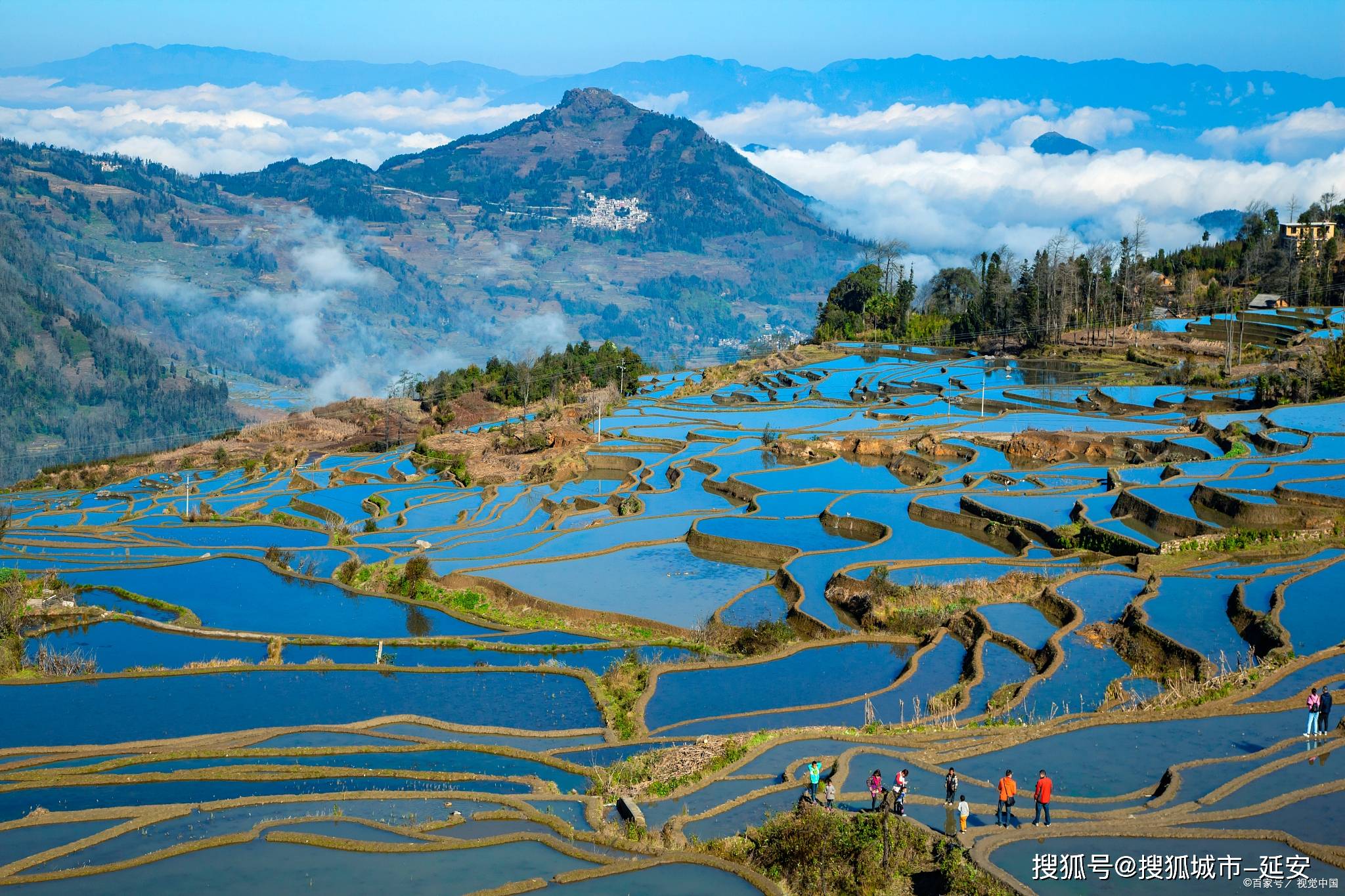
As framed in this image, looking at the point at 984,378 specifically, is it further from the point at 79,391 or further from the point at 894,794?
the point at 79,391

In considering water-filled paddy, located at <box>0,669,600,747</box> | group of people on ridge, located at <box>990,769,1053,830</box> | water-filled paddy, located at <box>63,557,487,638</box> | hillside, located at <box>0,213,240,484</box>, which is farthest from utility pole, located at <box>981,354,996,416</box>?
hillside, located at <box>0,213,240,484</box>

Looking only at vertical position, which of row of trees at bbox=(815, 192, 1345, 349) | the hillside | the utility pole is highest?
row of trees at bbox=(815, 192, 1345, 349)

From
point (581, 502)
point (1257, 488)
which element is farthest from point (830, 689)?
point (581, 502)

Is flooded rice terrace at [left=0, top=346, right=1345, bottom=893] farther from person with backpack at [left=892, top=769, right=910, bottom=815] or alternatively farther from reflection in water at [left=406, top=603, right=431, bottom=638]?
person with backpack at [left=892, top=769, right=910, bottom=815]

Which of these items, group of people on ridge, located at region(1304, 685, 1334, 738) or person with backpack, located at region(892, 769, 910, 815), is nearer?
person with backpack, located at region(892, 769, 910, 815)

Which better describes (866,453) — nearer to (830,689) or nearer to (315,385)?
(830,689)
